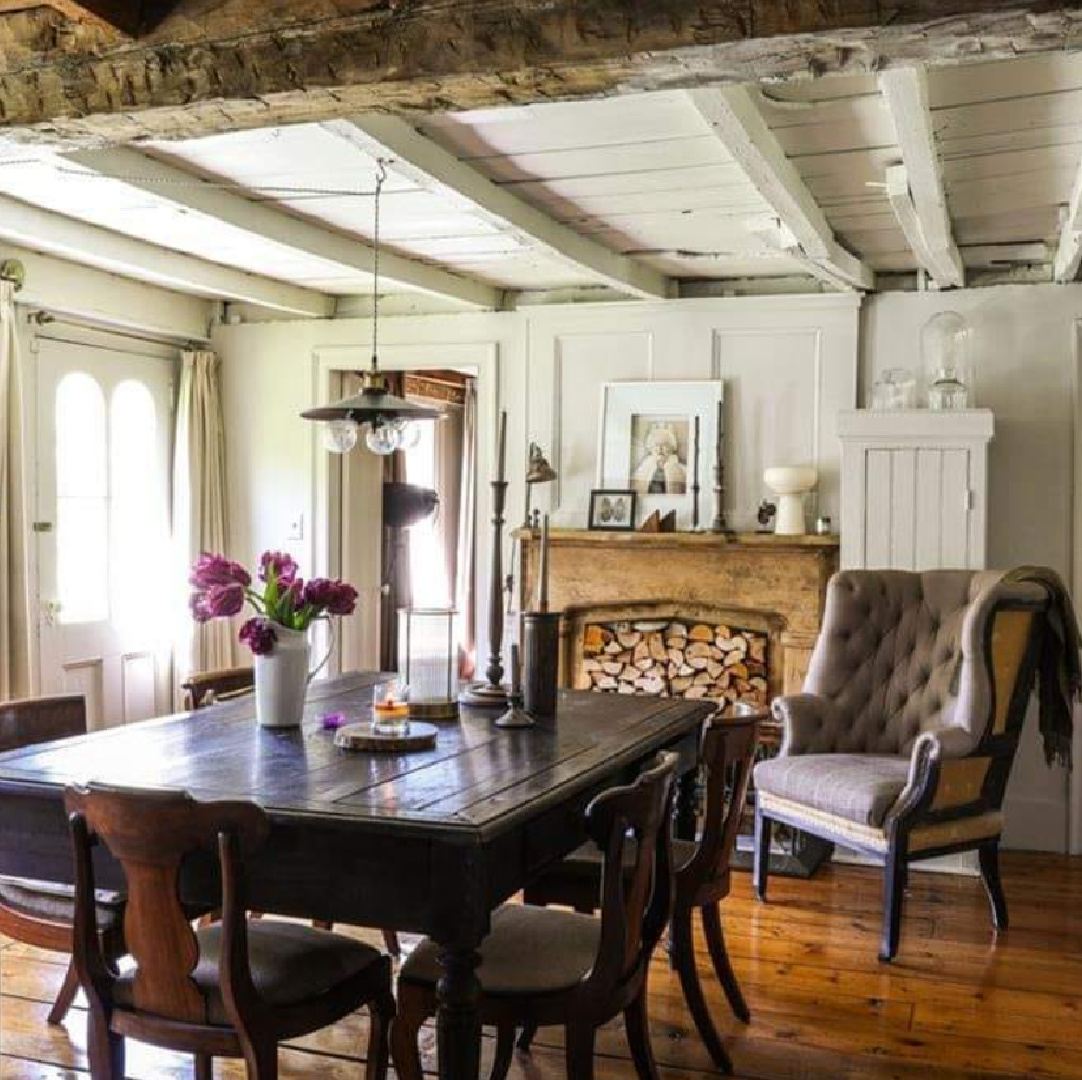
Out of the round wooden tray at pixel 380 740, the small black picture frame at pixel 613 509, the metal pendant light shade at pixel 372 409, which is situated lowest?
the round wooden tray at pixel 380 740

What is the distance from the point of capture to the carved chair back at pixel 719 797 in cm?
Result: 302

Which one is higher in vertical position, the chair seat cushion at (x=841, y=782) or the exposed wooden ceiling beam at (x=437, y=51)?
the exposed wooden ceiling beam at (x=437, y=51)

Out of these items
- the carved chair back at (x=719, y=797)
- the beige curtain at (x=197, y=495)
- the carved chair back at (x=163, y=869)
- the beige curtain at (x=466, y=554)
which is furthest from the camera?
the beige curtain at (x=466, y=554)

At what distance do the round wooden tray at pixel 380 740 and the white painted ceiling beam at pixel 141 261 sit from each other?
234 cm

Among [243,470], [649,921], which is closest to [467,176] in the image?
[649,921]

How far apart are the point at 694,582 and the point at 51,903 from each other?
10.3 feet

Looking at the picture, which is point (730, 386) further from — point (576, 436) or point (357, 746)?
point (357, 746)

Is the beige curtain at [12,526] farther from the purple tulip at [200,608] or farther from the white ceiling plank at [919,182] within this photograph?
the white ceiling plank at [919,182]

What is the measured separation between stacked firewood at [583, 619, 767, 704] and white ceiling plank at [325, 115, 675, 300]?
4.78 ft

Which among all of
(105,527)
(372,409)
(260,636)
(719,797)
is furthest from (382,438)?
(105,527)

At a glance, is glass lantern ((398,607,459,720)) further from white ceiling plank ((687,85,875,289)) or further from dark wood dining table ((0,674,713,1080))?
white ceiling plank ((687,85,875,289))

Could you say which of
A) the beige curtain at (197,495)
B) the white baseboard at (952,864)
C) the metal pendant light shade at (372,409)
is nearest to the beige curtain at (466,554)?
the beige curtain at (197,495)

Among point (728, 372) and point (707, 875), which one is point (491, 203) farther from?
point (707, 875)

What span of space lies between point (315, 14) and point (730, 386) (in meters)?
3.54
